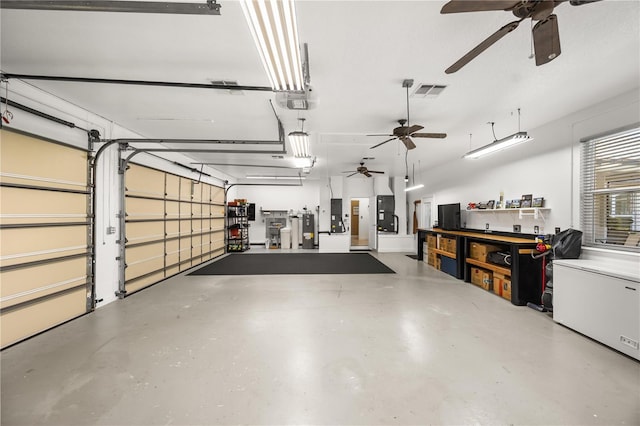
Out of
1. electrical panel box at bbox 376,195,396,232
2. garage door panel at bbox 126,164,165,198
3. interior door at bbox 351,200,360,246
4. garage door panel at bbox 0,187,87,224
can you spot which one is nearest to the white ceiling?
garage door panel at bbox 126,164,165,198

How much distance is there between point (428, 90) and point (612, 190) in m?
2.86

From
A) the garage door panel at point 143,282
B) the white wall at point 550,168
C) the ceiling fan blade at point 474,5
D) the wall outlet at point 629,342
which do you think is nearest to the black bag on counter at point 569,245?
the white wall at point 550,168

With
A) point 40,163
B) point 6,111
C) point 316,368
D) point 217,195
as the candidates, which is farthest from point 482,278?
point 217,195

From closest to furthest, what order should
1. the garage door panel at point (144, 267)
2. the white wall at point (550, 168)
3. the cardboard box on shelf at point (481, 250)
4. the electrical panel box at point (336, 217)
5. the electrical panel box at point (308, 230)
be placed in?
the white wall at point (550, 168)
the garage door panel at point (144, 267)
the cardboard box on shelf at point (481, 250)
the electrical panel box at point (336, 217)
the electrical panel box at point (308, 230)

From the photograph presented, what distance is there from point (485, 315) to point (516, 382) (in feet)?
5.25

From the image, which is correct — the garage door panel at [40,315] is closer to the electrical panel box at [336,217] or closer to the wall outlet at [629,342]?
the wall outlet at [629,342]

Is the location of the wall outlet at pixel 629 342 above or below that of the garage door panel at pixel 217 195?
below

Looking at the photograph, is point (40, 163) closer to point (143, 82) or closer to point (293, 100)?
point (143, 82)

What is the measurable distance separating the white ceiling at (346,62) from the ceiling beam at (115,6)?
457 mm

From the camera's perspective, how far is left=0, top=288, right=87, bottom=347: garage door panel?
9.03 feet

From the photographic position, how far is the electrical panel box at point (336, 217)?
10289mm

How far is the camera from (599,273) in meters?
2.84

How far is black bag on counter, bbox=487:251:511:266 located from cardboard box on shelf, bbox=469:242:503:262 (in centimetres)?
9

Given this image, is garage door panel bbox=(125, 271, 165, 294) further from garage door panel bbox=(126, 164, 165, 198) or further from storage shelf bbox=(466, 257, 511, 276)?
storage shelf bbox=(466, 257, 511, 276)
